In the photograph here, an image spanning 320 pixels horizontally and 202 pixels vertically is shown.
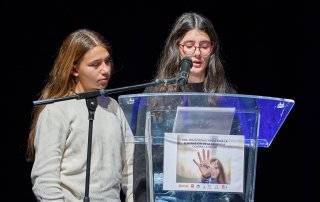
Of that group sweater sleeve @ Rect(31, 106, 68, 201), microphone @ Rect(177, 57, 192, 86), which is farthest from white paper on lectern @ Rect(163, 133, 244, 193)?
sweater sleeve @ Rect(31, 106, 68, 201)

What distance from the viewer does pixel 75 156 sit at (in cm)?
243

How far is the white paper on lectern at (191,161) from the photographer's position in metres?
1.96

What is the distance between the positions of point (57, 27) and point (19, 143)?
→ 0.66 m

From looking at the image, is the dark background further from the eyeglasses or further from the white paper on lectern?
the white paper on lectern

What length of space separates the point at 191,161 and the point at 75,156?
615 millimetres

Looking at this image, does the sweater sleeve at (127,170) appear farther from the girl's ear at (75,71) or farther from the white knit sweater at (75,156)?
the girl's ear at (75,71)

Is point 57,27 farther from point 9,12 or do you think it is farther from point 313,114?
point 313,114

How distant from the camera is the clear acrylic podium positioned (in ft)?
6.43

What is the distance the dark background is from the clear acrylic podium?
1760 mm

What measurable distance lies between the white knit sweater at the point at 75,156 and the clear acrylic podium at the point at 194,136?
1.24ft

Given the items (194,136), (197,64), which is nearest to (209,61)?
(197,64)

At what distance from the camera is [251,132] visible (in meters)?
2.00

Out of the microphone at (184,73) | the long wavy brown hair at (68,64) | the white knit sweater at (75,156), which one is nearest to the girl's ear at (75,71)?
the long wavy brown hair at (68,64)

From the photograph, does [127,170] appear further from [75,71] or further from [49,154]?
[75,71]
